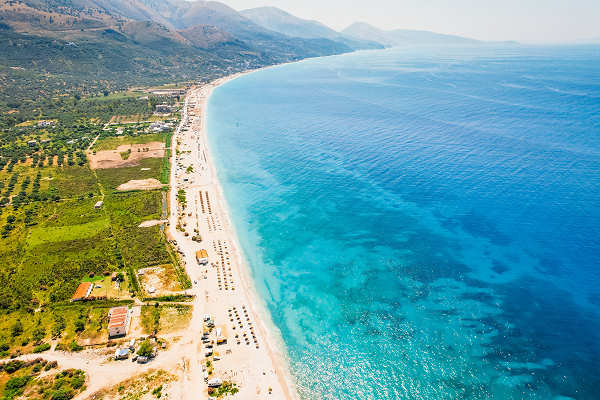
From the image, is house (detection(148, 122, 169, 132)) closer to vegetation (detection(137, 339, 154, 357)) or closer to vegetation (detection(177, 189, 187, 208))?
vegetation (detection(177, 189, 187, 208))

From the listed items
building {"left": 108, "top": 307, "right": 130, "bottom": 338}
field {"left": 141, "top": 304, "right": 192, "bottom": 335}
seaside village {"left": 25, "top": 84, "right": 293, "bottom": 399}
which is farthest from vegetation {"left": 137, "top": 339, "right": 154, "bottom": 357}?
building {"left": 108, "top": 307, "right": 130, "bottom": 338}

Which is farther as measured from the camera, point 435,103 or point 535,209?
point 435,103

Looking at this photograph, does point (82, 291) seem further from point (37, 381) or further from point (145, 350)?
point (145, 350)

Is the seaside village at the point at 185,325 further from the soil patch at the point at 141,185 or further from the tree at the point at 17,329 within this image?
the soil patch at the point at 141,185

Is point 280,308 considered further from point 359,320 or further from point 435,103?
point 435,103

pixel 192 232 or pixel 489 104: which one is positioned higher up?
pixel 489 104

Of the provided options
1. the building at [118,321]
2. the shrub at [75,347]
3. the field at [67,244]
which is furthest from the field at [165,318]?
the shrub at [75,347]

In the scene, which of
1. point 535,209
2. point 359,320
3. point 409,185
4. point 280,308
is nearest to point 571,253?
point 535,209
